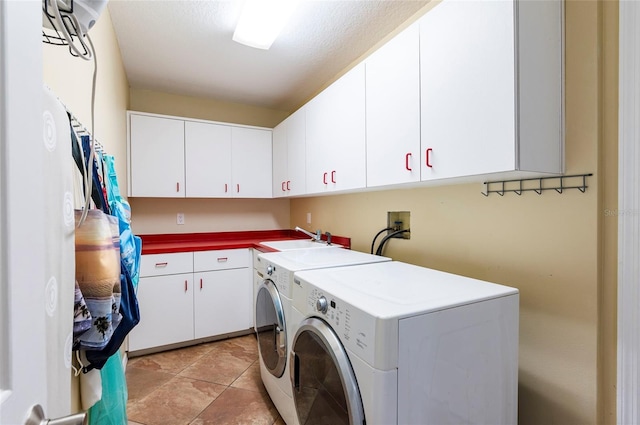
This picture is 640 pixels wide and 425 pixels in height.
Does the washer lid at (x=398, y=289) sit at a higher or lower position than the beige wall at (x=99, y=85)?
lower

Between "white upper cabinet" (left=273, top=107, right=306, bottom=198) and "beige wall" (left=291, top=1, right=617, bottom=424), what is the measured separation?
1452 mm

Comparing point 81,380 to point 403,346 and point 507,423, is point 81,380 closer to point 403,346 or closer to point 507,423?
point 403,346

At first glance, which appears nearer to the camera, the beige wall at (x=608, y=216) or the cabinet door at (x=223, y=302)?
the beige wall at (x=608, y=216)

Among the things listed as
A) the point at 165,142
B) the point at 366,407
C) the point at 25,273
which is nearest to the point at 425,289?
the point at 366,407

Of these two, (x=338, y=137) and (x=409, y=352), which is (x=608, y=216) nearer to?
(x=409, y=352)

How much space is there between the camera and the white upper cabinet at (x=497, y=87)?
1012 mm

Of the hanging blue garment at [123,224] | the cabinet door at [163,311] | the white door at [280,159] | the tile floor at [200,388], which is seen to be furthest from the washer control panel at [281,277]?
the white door at [280,159]

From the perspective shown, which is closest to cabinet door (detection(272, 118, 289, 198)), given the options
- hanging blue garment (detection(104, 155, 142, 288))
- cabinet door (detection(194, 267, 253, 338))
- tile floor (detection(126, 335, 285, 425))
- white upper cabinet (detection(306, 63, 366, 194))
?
white upper cabinet (detection(306, 63, 366, 194))

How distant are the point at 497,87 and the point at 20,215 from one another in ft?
4.32

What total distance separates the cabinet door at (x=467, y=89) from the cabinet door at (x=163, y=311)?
2.15 metres

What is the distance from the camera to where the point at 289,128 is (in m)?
2.77

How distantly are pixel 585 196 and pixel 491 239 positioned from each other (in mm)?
405

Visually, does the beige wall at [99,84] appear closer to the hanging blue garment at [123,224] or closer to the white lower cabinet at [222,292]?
the hanging blue garment at [123,224]

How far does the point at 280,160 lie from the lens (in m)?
3.00
